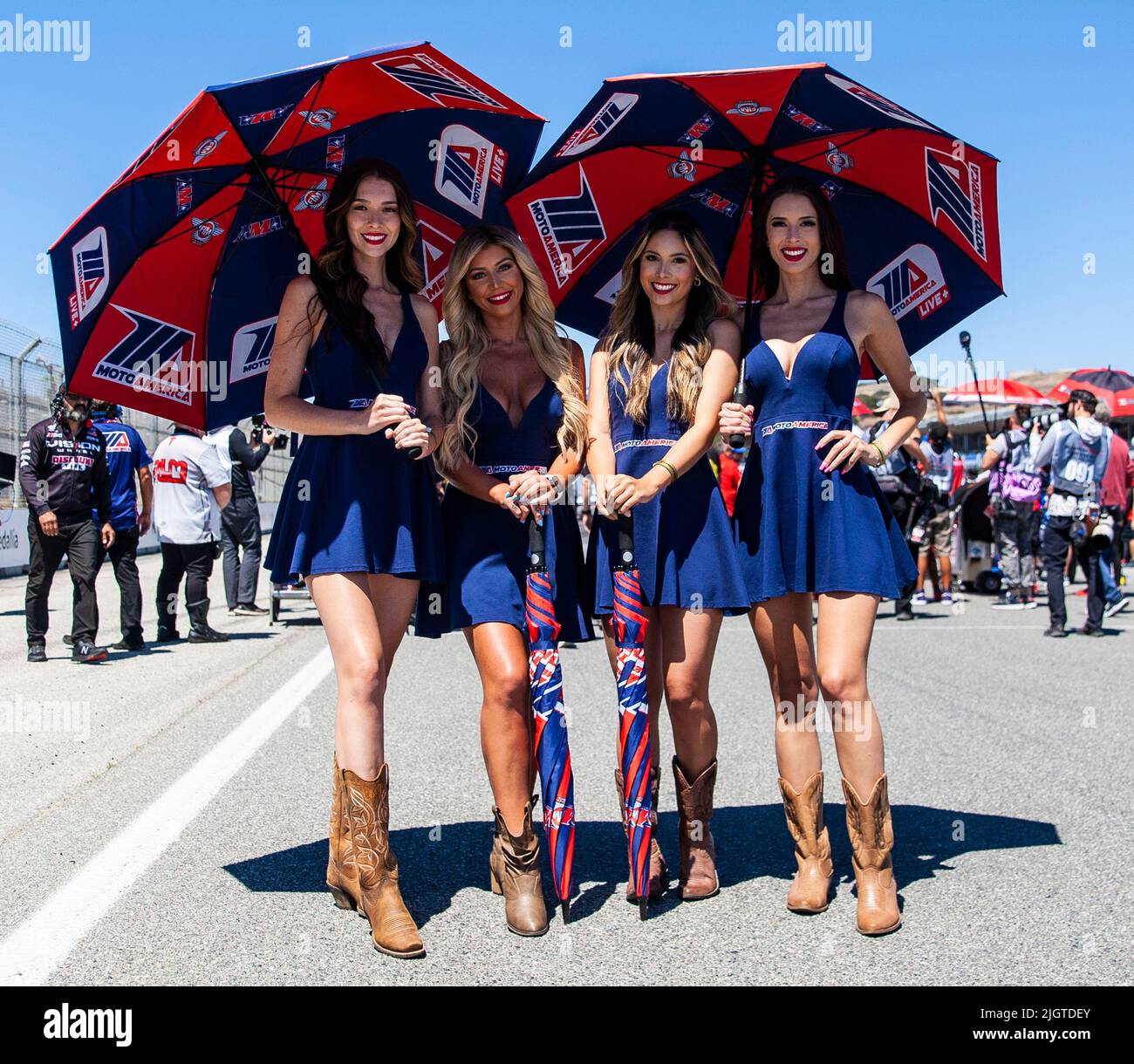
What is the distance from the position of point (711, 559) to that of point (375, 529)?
1.04 meters

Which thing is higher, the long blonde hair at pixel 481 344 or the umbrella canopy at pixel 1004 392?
the umbrella canopy at pixel 1004 392

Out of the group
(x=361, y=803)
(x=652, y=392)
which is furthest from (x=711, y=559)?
(x=361, y=803)

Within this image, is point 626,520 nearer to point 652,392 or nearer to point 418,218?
point 652,392

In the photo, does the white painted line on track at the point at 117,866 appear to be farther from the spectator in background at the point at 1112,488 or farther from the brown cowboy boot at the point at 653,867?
the spectator in background at the point at 1112,488

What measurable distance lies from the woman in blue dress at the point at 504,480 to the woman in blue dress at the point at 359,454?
4.1 inches

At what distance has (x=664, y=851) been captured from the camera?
4.49m

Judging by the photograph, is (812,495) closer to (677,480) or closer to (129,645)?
(677,480)

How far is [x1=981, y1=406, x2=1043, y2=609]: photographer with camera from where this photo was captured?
46.5ft

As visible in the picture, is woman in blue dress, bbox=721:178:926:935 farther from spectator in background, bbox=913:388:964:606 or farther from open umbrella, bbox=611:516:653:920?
spectator in background, bbox=913:388:964:606

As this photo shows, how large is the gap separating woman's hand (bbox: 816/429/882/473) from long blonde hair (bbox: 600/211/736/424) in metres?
0.44

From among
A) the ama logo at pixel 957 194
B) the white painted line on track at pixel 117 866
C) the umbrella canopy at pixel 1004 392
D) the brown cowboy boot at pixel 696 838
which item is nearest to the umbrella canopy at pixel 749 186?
the ama logo at pixel 957 194

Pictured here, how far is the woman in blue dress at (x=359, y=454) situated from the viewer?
12.3 ft

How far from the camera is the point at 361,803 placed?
3.65m

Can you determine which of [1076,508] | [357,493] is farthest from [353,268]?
[1076,508]
